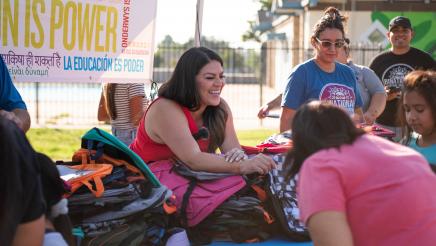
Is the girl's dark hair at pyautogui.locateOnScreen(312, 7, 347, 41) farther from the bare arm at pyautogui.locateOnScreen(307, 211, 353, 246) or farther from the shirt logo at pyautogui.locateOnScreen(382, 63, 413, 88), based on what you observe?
the bare arm at pyautogui.locateOnScreen(307, 211, 353, 246)

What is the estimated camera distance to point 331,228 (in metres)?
2.18

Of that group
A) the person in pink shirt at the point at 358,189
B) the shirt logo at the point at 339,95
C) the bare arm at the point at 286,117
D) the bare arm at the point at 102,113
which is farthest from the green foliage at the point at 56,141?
the person in pink shirt at the point at 358,189

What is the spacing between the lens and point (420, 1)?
21.0m

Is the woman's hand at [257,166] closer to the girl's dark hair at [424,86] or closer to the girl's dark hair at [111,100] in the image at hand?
the girl's dark hair at [424,86]

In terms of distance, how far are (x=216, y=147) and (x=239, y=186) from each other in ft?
1.65

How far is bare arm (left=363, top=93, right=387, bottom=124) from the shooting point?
530 centimetres

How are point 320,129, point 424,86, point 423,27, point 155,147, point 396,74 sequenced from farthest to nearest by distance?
point 423,27 → point 396,74 → point 155,147 → point 424,86 → point 320,129

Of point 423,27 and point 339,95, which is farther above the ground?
point 423,27

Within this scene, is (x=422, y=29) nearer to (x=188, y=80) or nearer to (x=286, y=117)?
(x=286, y=117)

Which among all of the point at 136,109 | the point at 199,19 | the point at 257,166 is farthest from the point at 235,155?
the point at 199,19

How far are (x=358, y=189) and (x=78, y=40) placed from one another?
2.62 m

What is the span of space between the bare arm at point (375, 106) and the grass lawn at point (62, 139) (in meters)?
6.51

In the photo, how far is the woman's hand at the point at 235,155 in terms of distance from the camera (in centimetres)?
350

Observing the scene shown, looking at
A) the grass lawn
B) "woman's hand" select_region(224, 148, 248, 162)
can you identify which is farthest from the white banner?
the grass lawn
